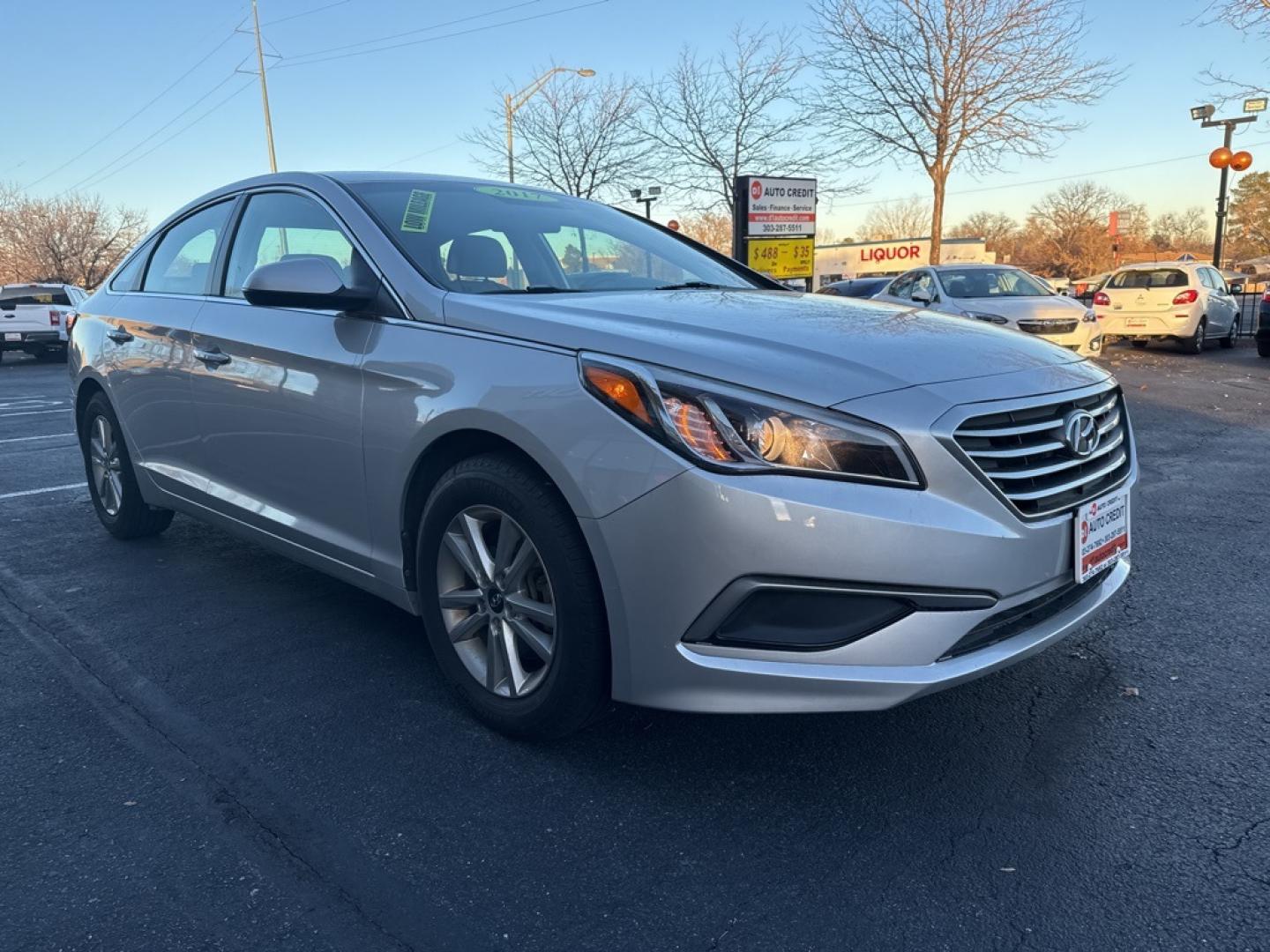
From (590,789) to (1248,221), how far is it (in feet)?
298

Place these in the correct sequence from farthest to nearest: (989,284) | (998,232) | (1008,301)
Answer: (998,232) < (989,284) < (1008,301)

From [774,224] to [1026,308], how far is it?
3.58 metres

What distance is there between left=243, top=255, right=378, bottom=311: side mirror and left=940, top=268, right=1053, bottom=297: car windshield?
11489mm

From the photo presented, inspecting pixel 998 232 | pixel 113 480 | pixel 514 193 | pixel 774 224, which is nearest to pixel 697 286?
pixel 514 193

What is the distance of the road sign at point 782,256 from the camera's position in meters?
13.5

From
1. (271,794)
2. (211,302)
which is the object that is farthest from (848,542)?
(211,302)

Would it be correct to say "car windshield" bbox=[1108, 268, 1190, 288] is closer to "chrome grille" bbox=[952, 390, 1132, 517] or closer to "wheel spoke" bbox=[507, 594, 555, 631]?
"chrome grille" bbox=[952, 390, 1132, 517]

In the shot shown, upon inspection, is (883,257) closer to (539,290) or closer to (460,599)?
(539,290)

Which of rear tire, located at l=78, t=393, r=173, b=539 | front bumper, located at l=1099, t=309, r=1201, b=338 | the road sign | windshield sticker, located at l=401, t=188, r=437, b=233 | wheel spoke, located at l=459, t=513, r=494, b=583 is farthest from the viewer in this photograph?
front bumper, located at l=1099, t=309, r=1201, b=338

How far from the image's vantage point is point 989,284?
13.4 m

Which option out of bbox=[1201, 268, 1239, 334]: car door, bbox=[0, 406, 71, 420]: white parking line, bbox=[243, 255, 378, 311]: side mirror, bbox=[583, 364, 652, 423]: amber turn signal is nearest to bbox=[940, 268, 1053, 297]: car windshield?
bbox=[1201, 268, 1239, 334]: car door

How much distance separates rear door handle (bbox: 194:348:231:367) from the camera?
362cm

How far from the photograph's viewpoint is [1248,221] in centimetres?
7619

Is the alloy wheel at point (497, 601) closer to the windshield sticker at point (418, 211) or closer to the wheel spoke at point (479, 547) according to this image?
the wheel spoke at point (479, 547)
